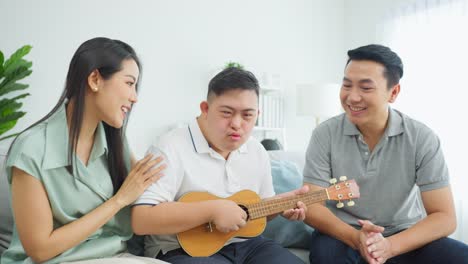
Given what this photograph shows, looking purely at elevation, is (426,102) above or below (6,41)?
below

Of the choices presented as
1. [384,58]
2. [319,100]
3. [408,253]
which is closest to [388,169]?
[408,253]

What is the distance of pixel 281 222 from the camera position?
6.00ft

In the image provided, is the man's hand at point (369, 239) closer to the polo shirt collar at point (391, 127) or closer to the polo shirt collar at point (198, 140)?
the polo shirt collar at point (391, 127)

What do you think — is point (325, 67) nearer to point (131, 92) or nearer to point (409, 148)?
point (409, 148)

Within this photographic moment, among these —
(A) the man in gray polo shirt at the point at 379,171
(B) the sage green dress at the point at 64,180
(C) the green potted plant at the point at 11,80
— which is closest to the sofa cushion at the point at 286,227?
(A) the man in gray polo shirt at the point at 379,171

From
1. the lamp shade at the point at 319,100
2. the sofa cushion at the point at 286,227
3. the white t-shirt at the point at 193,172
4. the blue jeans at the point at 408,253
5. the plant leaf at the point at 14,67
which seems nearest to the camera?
the white t-shirt at the point at 193,172

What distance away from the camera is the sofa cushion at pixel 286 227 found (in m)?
1.82

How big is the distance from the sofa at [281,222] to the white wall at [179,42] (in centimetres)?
175

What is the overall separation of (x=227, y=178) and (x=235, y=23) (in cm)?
323

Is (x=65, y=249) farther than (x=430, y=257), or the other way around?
(x=430, y=257)

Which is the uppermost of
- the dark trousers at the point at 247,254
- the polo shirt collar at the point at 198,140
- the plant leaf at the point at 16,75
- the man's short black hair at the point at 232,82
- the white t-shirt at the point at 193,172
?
the plant leaf at the point at 16,75

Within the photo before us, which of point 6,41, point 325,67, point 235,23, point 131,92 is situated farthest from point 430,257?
point 325,67

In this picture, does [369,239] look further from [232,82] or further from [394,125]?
[232,82]

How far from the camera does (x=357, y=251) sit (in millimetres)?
1581
